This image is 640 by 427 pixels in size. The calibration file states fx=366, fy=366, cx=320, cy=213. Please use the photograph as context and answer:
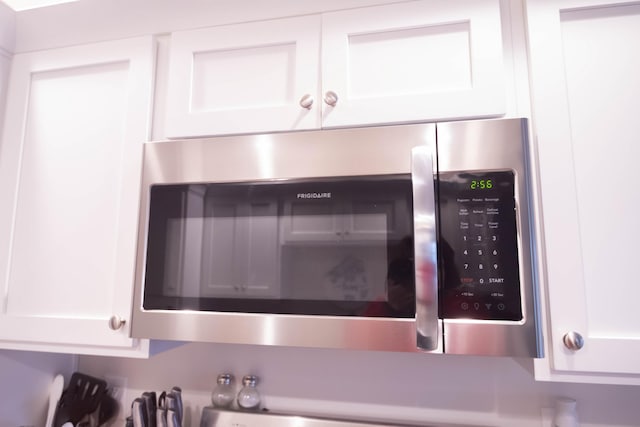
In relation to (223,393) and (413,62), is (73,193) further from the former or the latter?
(413,62)

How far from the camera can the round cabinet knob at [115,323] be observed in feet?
2.82

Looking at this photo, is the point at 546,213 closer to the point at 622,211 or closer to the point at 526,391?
the point at 622,211

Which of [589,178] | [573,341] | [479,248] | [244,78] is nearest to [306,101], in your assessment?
[244,78]

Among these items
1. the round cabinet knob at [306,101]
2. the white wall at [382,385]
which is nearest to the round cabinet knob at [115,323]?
the white wall at [382,385]

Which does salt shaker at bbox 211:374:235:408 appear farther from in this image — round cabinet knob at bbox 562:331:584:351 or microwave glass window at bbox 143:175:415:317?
round cabinet knob at bbox 562:331:584:351

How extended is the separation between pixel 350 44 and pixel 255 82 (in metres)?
0.25

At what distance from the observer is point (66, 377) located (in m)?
1.21

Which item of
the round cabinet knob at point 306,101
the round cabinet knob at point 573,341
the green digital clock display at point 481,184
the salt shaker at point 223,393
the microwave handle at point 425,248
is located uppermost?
the round cabinet knob at point 306,101

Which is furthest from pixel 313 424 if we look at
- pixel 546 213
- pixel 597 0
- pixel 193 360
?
pixel 597 0

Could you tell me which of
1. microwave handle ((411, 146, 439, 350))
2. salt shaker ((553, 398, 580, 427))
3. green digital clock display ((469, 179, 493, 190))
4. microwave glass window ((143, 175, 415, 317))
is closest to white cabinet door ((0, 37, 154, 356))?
microwave glass window ((143, 175, 415, 317))

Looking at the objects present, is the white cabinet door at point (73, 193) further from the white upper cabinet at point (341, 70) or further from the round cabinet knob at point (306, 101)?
the round cabinet knob at point (306, 101)

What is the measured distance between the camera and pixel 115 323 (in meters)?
0.86

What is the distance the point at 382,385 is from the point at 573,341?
20.6 inches

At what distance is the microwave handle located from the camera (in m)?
0.68
